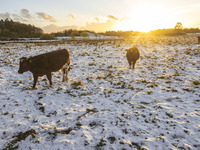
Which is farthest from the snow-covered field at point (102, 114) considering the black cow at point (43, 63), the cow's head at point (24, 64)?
the cow's head at point (24, 64)

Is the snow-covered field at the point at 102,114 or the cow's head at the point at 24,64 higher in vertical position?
the cow's head at the point at 24,64

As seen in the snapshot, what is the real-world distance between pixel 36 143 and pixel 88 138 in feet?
5.16

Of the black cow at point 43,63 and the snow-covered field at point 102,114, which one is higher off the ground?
the black cow at point 43,63

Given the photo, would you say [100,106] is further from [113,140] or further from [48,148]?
[48,148]

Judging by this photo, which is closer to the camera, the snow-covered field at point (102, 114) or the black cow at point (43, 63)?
the snow-covered field at point (102, 114)

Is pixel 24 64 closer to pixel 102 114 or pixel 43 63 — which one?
pixel 43 63

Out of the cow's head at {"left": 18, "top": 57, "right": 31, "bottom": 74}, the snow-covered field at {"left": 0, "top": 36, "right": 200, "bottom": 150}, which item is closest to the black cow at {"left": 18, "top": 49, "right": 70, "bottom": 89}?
the cow's head at {"left": 18, "top": 57, "right": 31, "bottom": 74}

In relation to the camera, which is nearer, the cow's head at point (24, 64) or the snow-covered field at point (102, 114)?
the snow-covered field at point (102, 114)

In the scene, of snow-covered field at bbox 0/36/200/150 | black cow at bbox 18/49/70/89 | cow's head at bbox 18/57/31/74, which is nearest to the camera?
snow-covered field at bbox 0/36/200/150

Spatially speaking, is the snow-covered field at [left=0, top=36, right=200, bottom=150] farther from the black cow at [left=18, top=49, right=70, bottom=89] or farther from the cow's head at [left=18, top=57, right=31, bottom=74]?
the cow's head at [left=18, top=57, right=31, bottom=74]

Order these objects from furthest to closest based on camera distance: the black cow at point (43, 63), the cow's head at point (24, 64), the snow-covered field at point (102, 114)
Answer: the black cow at point (43, 63), the cow's head at point (24, 64), the snow-covered field at point (102, 114)

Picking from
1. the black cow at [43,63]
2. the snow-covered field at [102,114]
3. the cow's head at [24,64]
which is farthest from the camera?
the black cow at [43,63]

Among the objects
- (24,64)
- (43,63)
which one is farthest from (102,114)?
(24,64)

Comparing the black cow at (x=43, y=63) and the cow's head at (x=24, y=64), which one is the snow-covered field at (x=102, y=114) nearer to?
the black cow at (x=43, y=63)
